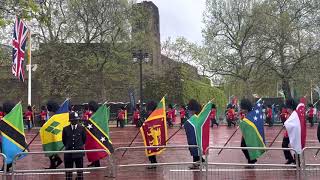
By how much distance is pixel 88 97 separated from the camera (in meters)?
44.8

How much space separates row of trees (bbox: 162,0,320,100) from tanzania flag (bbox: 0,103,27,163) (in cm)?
3092

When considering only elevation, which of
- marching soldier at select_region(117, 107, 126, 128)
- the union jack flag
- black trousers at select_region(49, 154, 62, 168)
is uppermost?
the union jack flag

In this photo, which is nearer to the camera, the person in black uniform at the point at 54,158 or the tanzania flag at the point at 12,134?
the tanzania flag at the point at 12,134

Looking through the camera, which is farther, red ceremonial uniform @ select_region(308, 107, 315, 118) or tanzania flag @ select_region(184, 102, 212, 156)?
red ceremonial uniform @ select_region(308, 107, 315, 118)

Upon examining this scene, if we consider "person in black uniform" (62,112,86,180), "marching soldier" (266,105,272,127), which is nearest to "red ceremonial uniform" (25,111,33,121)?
"marching soldier" (266,105,272,127)

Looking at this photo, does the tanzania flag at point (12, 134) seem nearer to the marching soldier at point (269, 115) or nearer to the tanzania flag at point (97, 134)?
the tanzania flag at point (97, 134)

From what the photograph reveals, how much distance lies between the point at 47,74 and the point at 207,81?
32.9 metres

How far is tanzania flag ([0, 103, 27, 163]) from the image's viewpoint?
445 inches

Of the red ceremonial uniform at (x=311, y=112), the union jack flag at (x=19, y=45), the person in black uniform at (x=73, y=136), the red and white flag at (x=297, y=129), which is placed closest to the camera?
the person in black uniform at (x=73, y=136)

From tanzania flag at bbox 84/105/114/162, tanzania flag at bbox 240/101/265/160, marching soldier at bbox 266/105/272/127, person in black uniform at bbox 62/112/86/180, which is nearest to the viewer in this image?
person in black uniform at bbox 62/112/86/180

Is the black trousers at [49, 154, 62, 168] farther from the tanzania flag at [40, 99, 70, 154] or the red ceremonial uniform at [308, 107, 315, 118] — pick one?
the red ceremonial uniform at [308, 107, 315, 118]

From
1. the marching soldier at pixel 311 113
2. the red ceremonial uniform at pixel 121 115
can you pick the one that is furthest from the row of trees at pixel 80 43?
the marching soldier at pixel 311 113

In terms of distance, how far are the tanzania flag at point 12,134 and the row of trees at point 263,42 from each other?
30915mm

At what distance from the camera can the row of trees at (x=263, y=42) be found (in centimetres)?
3941
